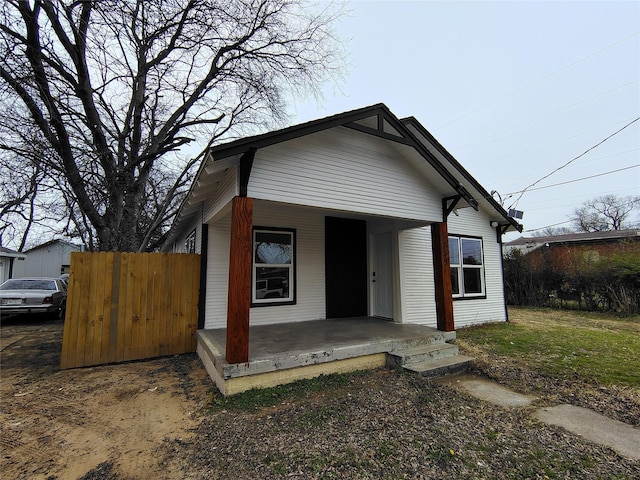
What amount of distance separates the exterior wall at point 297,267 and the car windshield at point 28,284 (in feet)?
27.3

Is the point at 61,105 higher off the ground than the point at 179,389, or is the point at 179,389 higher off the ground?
Answer: the point at 61,105

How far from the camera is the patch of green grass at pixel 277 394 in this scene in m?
3.41

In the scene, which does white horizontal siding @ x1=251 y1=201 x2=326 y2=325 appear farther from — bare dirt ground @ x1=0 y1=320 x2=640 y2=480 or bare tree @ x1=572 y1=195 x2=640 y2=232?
bare tree @ x1=572 y1=195 x2=640 y2=232

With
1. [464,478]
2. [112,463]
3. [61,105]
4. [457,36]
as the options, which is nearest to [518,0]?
[457,36]

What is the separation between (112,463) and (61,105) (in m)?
8.20

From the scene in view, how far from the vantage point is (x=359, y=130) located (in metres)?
4.64

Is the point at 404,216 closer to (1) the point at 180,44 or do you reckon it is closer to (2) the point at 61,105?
(2) the point at 61,105

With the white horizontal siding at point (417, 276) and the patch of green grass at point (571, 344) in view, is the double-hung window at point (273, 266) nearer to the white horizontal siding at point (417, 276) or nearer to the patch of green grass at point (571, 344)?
the white horizontal siding at point (417, 276)

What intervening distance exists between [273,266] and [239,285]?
2.65 metres

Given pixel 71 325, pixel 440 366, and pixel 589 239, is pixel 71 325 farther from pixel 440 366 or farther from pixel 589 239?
pixel 589 239

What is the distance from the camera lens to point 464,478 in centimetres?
225

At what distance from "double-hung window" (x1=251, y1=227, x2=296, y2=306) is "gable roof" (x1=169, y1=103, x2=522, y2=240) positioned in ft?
5.05

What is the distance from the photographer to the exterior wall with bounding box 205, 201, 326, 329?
5957 mm

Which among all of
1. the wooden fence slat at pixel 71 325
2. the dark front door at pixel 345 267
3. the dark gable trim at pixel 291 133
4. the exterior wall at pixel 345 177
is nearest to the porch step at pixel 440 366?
the exterior wall at pixel 345 177
